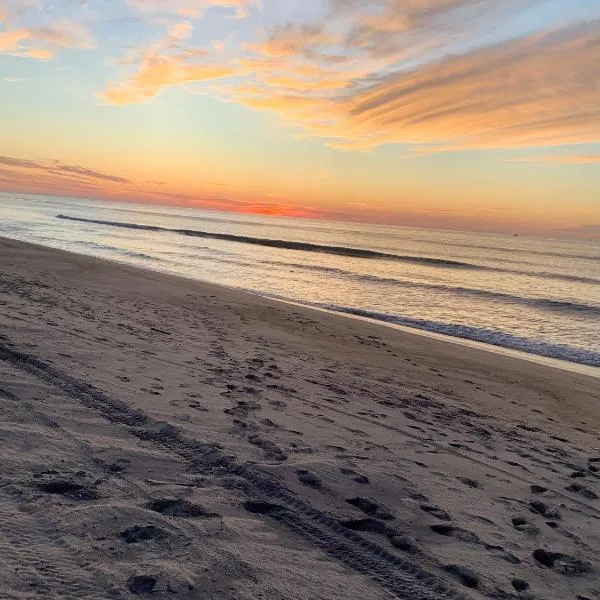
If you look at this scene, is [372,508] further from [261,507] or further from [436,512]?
[261,507]

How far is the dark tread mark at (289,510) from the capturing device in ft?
9.68

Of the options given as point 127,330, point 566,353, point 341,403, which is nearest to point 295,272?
point 566,353

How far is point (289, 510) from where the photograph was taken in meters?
3.52

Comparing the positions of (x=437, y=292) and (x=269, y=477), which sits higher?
(x=437, y=292)

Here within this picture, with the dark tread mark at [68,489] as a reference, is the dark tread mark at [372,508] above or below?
below

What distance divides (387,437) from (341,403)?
1174 millimetres

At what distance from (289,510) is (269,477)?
43 cm

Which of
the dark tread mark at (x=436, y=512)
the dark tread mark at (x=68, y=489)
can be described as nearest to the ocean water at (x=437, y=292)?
the dark tread mark at (x=436, y=512)

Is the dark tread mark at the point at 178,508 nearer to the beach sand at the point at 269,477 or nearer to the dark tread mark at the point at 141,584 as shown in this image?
the beach sand at the point at 269,477

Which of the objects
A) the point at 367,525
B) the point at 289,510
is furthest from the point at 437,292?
the point at 289,510

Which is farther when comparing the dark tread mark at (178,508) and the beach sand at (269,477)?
the dark tread mark at (178,508)

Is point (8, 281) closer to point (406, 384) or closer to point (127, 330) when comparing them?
point (127, 330)

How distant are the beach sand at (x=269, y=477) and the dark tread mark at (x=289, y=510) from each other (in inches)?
0.6

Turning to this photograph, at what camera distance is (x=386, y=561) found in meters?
3.10
